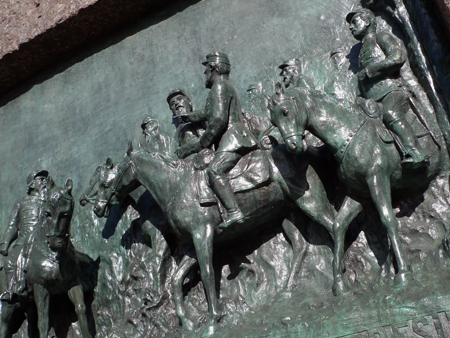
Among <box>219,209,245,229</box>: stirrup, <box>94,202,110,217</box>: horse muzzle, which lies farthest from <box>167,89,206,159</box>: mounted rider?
<box>219,209,245,229</box>: stirrup

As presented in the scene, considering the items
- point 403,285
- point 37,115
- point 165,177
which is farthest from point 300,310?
point 37,115

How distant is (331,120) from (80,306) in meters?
2.82

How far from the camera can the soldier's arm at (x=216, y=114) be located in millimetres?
5785

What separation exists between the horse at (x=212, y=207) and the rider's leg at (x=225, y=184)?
0.31 feet

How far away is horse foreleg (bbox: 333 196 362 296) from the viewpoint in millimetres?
5023

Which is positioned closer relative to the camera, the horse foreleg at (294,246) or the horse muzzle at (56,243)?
the horse foreleg at (294,246)

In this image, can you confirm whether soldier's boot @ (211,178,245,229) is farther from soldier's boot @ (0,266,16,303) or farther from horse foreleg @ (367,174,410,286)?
soldier's boot @ (0,266,16,303)

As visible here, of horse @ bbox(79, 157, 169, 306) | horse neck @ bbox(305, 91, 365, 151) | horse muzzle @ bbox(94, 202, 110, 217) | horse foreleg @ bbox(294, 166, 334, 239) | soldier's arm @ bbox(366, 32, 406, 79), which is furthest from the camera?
horse muzzle @ bbox(94, 202, 110, 217)

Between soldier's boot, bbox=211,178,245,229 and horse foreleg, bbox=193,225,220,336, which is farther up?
soldier's boot, bbox=211,178,245,229

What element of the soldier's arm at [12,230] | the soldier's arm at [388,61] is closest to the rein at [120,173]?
the soldier's arm at [12,230]

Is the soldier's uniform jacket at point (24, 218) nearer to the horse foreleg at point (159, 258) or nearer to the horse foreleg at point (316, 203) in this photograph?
the horse foreleg at point (159, 258)

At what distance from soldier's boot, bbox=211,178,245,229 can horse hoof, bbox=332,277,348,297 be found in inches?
37.1

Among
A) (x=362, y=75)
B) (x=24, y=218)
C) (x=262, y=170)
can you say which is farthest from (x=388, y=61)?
(x=24, y=218)

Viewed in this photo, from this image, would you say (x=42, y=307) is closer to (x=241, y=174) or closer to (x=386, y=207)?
(x=241, y=174)
